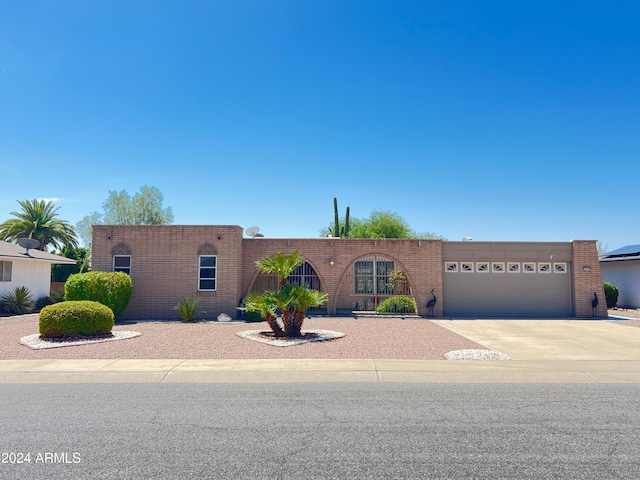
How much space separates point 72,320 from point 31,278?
50.7 feet

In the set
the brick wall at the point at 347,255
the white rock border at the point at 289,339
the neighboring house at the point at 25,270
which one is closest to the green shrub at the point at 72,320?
the white rock border at the point at 289,339

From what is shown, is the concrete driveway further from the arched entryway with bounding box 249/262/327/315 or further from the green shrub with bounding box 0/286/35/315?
the green shrub with bounding box 0/286/35/315

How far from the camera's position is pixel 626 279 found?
86.8 ft

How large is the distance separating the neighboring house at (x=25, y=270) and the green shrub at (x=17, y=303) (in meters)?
0.62

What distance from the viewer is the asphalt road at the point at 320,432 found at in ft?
14.9

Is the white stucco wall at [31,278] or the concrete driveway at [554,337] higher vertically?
the white stucco wall at [31,278]

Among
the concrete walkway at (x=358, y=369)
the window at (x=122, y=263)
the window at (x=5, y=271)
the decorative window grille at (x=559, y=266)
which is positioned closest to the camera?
the concrete walkway at (x=358, y=369)

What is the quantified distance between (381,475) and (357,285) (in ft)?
56.9

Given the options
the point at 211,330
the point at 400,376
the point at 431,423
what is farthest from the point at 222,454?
the point at 211,330

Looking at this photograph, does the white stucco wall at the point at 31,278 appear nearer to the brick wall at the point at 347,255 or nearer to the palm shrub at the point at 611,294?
the brick wall at the point at 347,255

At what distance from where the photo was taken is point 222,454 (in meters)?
4.90

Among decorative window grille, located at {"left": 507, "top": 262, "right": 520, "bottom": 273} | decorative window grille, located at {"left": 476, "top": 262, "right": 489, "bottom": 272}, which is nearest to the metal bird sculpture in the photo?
decorative window grille, located at {"left": 476, "top": 262, "right": 489, "bottom": 272}

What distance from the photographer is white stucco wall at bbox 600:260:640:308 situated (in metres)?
25.6

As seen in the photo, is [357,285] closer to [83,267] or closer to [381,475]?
[381,475]
